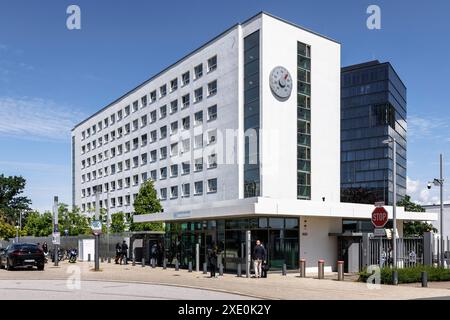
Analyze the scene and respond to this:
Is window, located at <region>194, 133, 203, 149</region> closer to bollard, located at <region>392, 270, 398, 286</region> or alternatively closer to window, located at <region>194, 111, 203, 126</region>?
window, located at <region>194, 111, 203, 126</region>

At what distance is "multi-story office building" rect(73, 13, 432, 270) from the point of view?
32.9 meters

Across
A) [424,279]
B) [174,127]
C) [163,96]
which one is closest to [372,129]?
[163,96]

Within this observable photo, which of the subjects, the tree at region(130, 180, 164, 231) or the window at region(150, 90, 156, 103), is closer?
Answer: the tree at region(130, 180, 164, 231)

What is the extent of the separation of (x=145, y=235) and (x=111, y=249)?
7.59 metres

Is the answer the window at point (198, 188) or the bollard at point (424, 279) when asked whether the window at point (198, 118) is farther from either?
the bollard at point (424, 279)

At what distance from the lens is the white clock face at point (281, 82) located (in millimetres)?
47625

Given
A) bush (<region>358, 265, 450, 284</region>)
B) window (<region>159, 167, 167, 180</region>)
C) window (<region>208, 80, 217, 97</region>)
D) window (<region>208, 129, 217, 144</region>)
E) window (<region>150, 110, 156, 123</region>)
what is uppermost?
window (<region>208, 80, 217, 97</region>)

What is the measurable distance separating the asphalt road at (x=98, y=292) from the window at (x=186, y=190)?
115 feet

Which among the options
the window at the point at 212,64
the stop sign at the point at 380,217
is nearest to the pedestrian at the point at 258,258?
the stop sign at the point at 380,217

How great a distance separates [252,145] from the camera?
4781 cm

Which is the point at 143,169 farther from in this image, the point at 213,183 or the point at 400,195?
the point at 400,195

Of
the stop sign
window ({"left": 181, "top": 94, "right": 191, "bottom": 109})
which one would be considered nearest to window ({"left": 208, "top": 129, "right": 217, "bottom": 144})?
window ({"left": 181, "top": 94, "right": 191, "bottom": 109})

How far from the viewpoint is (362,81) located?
10650 cm

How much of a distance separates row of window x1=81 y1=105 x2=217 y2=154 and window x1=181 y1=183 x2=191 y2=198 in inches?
232
